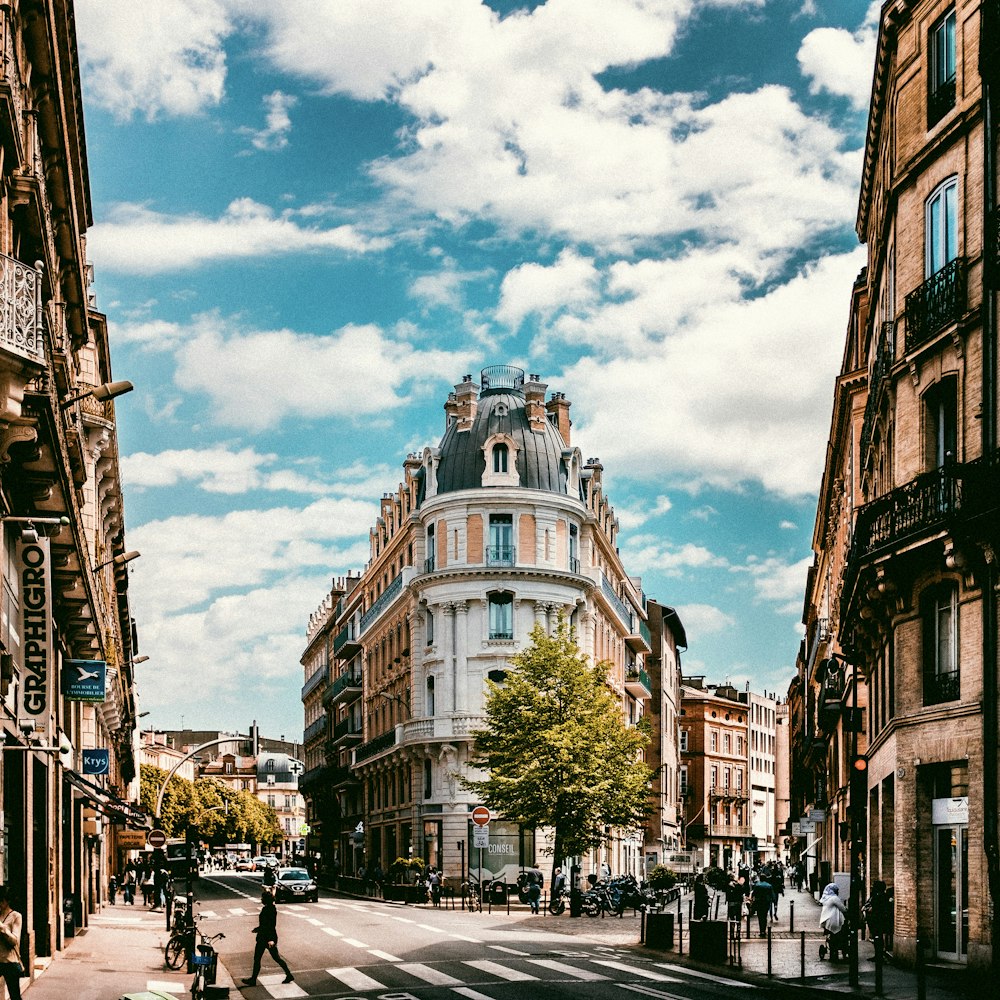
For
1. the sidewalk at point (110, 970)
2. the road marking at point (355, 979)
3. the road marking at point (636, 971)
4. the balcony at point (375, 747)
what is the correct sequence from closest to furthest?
the sidewalk at point (110, 970)
the road marking at point (355, 979)
the road marking at point (636, 971)
the balcony at point (375, 747)

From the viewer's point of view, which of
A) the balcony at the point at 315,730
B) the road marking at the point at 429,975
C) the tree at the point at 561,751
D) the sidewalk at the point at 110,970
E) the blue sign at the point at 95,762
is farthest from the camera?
the balcony at the point at 315,730

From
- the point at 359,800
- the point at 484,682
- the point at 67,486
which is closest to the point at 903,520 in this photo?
the point at 67,486

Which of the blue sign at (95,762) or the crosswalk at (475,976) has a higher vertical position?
the blue sign at (95,762)

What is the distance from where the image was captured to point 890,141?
27953mm

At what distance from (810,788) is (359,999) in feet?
207

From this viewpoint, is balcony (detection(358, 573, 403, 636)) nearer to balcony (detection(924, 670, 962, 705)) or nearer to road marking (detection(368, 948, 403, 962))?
road marking (detection(368, 948, 403, 962))

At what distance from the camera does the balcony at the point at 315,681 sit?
111375 millimetres

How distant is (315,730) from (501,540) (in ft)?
188

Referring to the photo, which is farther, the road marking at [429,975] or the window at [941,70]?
the window at [941,70]

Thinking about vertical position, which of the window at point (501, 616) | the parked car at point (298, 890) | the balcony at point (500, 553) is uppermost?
the balcony at point (500, 553)

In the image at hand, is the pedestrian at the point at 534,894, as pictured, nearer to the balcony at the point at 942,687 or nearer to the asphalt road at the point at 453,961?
the asphalt road at the point at 453,961

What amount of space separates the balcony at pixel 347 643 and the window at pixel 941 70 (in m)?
63.7

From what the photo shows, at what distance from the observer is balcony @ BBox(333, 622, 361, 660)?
3469 inches

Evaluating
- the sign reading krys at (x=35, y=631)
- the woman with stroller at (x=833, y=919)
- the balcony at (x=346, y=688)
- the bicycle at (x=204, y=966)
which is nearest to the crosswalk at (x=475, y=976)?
the bicycle at (x=204, y=966)
